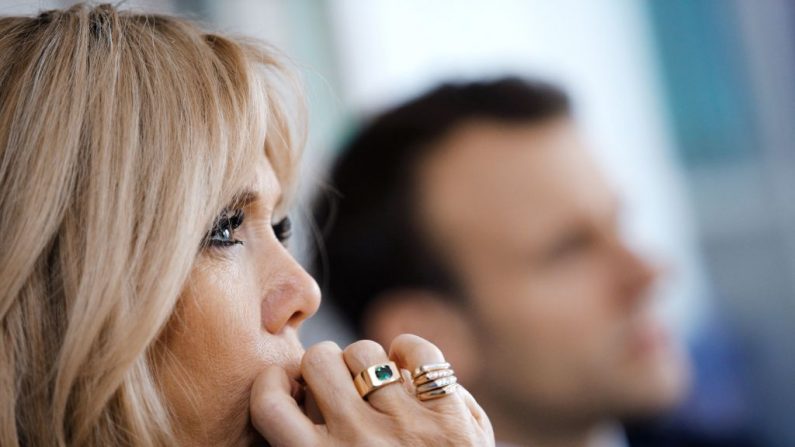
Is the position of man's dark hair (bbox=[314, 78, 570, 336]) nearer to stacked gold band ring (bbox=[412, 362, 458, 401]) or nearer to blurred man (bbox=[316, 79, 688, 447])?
blurred man (bbox=[316, 79, 688, 447])

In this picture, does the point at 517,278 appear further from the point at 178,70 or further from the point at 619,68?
the point at 619,68

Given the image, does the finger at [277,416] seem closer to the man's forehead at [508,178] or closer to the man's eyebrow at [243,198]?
the man's eyebrow at [243,198]

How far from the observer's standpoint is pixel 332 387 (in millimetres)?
829

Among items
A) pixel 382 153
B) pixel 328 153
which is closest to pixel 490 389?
pixel 382 153

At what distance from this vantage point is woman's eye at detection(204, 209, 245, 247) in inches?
32.5

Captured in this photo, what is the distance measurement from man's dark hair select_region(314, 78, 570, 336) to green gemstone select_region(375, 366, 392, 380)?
777 mm

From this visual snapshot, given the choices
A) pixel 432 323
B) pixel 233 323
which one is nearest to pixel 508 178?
pixel 432 323

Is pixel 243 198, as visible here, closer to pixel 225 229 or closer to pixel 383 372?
pixel 225 229

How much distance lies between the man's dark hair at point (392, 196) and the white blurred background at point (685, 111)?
0.85m

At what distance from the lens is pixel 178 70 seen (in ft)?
2.72

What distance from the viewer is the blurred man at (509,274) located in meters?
1.58

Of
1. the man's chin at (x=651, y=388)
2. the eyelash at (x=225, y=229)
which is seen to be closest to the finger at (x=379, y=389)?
the eyelash at (x=225, y=229)

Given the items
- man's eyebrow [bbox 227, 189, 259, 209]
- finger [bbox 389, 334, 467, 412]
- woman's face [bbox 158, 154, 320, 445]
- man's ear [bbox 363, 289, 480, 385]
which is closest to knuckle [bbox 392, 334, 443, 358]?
finger [bbox 389, 334, 467, 412]

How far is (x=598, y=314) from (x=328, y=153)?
838mm
